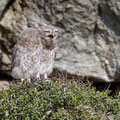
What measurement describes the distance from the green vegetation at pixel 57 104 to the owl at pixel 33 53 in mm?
1098

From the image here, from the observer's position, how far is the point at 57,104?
4.91 metres

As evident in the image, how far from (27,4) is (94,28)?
7.93 feet

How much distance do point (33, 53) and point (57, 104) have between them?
1.93 metres

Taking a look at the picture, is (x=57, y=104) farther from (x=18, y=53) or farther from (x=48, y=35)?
(x=48, y=35)

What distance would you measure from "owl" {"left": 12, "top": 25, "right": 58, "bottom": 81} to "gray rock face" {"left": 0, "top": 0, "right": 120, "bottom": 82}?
6.46 feet

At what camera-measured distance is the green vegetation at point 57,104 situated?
4.65 metres

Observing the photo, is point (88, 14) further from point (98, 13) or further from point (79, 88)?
point (79, 88)

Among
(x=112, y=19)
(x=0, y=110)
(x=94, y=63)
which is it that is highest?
(x=112, y=19)

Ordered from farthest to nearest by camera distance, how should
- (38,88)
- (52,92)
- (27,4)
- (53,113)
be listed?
(27,4), (38,88), (52,92), (53,113)

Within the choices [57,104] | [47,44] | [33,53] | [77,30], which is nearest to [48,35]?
[47,44]

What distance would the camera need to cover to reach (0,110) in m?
4.77

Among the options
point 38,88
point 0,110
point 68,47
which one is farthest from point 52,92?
point 68,47

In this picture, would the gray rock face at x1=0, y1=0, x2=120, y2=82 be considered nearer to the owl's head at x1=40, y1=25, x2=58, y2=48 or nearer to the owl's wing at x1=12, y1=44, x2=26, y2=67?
the owl's head at x1=40, y1=25, x2=58, y2=48

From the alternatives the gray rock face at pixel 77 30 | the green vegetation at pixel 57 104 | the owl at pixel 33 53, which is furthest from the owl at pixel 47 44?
the gray rock face at pixel 77 30
